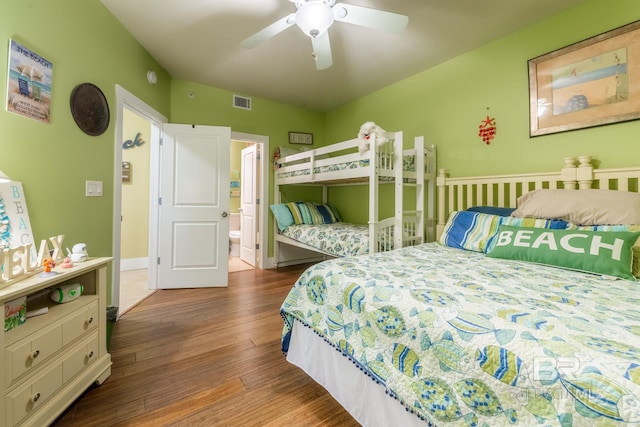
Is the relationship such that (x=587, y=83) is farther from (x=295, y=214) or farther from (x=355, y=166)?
(x=295, y=214)

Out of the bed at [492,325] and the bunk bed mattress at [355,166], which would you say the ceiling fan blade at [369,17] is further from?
the bed at [492,325]

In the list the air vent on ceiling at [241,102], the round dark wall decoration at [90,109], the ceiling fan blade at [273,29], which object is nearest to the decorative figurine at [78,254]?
the round dark wall decoration at [90,109]

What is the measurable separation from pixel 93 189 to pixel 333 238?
6.83 feet

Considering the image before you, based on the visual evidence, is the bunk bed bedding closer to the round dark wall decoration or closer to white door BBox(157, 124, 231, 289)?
white door BBox(157, 124, 231, 289)

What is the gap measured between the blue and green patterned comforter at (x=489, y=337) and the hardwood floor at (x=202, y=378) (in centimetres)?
39

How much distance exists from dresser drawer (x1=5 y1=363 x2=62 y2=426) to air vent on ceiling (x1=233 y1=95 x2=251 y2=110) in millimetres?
3341

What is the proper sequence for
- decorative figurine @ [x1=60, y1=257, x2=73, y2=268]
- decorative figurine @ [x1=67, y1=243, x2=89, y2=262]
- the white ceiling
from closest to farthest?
decorative figurine @ [x1=60, y1=257, x2=73, y2=268], decorative figurine @ [x1=67, y1=243, x2=89, y2=262], the white ceiling

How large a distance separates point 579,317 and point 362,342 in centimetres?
73

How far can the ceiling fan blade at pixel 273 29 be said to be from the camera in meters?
1.74

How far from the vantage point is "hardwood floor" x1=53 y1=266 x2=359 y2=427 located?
1.27m

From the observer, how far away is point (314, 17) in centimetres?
165

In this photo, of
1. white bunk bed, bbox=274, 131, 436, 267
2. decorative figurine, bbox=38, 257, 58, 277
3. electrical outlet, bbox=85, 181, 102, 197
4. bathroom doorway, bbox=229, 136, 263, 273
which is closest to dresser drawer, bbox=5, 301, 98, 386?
decorative figurine, bbox=38, 257, 58, 277

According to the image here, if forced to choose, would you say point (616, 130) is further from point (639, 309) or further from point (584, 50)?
point (639, 309)

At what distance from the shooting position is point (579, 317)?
0.85 meters
